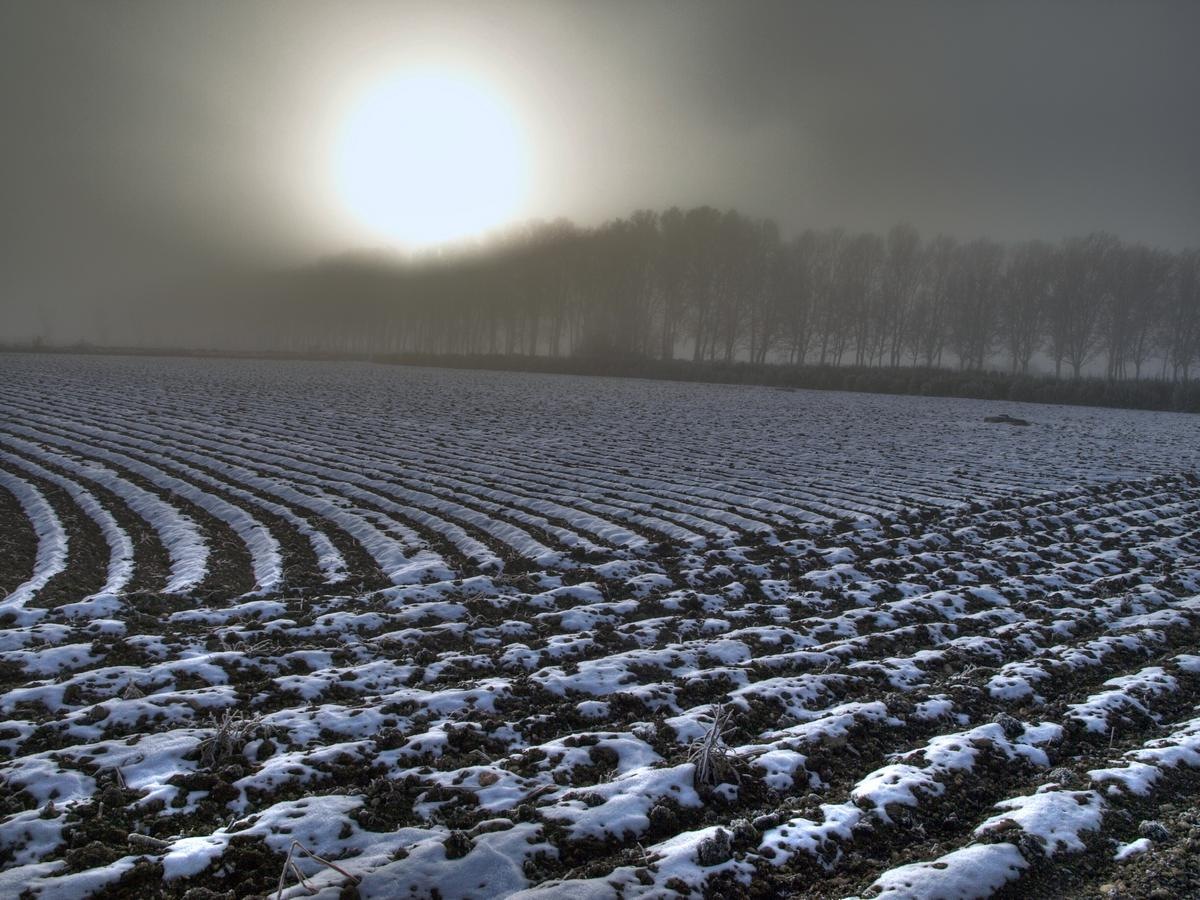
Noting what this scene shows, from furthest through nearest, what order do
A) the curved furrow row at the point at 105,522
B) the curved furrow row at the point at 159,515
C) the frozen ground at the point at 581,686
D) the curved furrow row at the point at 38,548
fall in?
the curved furrow row at the point at 159,515 → the curved furrow row at the point at 105,522 → the curved furrow row at the point at 38,548 → the frozen ground at the point at 581,686

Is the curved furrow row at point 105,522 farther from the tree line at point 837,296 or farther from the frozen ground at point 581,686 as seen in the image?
the tree line at point 837,296

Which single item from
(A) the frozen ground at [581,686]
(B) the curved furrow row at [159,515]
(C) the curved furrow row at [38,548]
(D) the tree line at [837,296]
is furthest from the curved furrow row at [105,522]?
(D) the tree line at [837,296]

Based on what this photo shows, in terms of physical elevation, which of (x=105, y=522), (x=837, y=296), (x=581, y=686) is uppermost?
(x=837, y=296)

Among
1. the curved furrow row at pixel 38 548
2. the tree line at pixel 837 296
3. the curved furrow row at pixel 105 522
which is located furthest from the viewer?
the tree line at pixel 837 296

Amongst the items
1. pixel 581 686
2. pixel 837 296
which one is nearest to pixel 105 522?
pixel 581 686

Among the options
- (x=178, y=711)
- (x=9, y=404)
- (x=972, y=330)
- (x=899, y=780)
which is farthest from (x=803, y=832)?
(x=972, y=330)

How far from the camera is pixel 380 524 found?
985 cm

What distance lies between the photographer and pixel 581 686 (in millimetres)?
5492

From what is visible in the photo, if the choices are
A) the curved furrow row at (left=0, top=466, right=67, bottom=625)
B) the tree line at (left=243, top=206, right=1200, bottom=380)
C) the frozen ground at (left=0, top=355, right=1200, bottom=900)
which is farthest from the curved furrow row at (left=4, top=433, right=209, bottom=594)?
the tree line at (left=243, top=206, right=1200, bottom=380)

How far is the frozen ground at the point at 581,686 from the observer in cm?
360

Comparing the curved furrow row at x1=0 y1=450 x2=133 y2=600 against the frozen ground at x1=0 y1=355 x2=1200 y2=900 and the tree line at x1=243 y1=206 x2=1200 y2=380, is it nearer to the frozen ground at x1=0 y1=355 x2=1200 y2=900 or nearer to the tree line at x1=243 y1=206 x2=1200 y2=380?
the frozen ground at x1=0 y1=355 x2=1200 y2=900

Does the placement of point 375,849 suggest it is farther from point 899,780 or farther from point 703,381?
point 703,381

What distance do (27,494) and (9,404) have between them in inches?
563

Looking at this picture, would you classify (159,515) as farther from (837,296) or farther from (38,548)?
(837,296)
